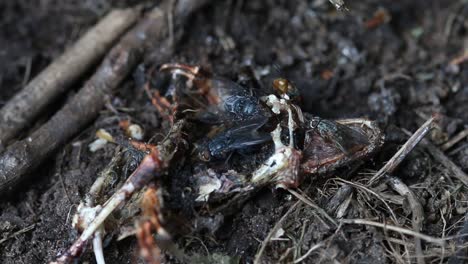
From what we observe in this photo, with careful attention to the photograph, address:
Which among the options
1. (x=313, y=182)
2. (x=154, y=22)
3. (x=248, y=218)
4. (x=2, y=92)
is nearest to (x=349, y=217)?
(x=313, y=182)

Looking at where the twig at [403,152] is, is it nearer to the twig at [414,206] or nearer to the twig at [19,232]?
the twig at [414,206]

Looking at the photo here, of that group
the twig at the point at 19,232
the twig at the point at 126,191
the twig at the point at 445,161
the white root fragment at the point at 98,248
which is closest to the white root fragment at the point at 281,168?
the twig at the point at 126,191

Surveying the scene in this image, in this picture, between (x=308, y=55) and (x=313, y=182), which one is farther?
(x=308, y=55)

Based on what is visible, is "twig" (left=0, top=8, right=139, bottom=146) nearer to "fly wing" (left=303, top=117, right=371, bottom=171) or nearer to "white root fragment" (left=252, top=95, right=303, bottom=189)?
"white root fragment" (left=252, top=95, right=303, bottom=189)

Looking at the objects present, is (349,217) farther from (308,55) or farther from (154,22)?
(154,22)

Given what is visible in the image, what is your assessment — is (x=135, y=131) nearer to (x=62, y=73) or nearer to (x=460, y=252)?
(x=62, y=73)

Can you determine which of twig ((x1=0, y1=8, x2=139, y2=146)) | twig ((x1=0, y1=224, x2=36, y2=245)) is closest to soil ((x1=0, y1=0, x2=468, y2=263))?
twig ((x1=0, y1=224, x2=36, y2=245))
